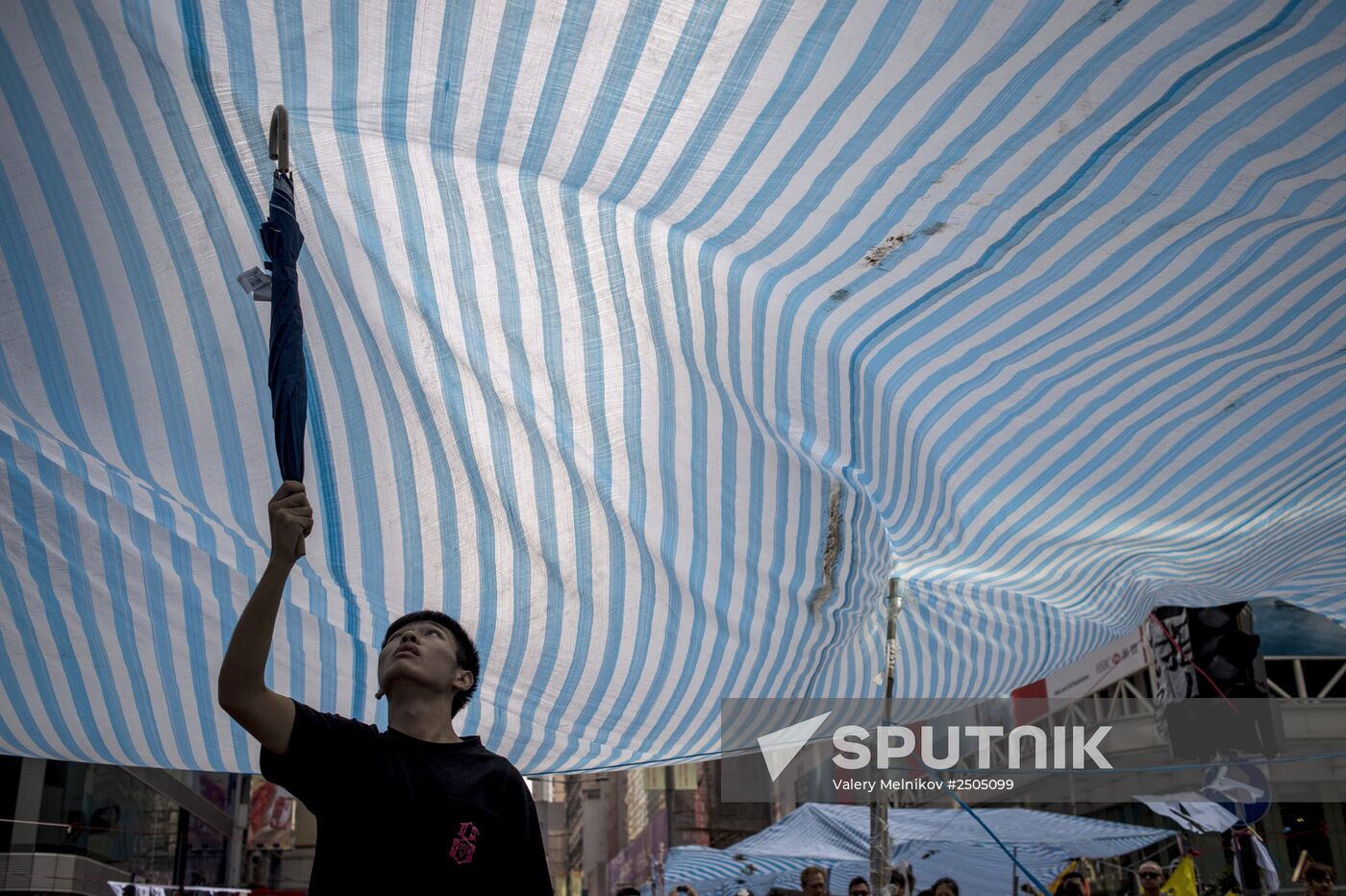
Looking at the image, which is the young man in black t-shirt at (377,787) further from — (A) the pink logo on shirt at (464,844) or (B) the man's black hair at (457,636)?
(B) the man's black hair at (457,636)

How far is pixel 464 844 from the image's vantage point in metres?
1.82

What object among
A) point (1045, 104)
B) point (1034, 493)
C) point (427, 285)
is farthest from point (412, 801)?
point (1034, 493)

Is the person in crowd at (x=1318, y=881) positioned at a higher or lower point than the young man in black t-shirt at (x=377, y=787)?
lower

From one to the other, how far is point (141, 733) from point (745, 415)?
2361mm

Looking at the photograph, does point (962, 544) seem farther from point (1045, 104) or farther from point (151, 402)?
point (151, 402)

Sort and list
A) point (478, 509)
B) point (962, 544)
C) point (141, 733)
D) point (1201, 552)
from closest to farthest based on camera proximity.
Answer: point (478, 509)
point (141, 733)
point (962, 544)
point (1201, 552)

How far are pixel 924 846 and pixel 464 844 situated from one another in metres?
13.4

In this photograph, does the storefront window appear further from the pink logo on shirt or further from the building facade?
the pink logo on shirt

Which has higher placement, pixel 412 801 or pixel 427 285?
pixel 427 285

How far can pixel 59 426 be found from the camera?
2.92 m

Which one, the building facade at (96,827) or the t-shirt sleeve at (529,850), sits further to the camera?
the building facade at (96,827)

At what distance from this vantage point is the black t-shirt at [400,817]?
1.76 meters

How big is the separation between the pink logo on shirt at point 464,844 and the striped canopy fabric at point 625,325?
1544 millimetres
